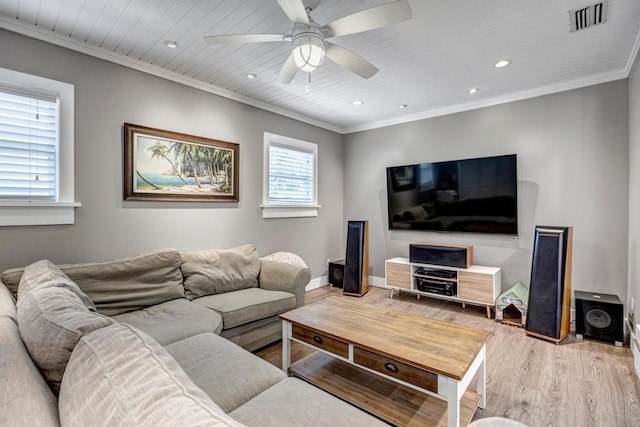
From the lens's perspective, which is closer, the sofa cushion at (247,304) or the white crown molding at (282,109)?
the white crown molding at (282,109)

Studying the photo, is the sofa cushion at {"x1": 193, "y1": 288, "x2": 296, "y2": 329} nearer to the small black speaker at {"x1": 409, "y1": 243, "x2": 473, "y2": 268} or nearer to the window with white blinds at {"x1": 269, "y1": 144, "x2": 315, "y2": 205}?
the window with white blinds at {"x1": 269, "y1": 144, "x2": 315, "y2": 205}

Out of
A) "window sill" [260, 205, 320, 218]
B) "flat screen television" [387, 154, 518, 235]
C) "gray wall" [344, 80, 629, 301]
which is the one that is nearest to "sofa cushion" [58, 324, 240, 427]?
"window sill" [260, 205, 320, 218]

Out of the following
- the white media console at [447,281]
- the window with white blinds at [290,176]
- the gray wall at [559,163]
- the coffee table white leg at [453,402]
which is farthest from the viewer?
the window with white blinds at [290,176]

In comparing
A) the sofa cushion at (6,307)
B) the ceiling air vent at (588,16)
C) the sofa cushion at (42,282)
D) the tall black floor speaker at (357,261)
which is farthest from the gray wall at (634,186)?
the sofa cushion at (6,307)

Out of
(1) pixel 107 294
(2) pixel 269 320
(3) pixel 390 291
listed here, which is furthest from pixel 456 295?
(1) pixel 107 294

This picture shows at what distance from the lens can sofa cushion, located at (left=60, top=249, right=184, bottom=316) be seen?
2.28 meters

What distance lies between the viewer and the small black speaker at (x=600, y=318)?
2799mm

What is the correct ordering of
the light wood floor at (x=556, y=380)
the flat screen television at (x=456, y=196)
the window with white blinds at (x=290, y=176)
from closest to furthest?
the light wood floor at (x=556, y=380)
the flat screen television at (x=456, y=196)
the window with white blinds at (x=290, y=176)

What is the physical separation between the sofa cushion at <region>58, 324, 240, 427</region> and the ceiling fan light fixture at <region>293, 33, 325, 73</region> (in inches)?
71.3

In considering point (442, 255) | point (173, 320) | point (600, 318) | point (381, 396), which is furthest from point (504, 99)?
point (173, 320)

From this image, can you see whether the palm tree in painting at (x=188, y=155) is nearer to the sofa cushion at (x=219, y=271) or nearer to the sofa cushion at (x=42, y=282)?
the sofa cushion at (x=219, y=271)

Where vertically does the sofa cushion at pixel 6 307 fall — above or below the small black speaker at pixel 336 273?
above

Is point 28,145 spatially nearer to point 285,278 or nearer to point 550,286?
point 285,278

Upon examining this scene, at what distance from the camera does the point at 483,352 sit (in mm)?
1938
